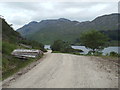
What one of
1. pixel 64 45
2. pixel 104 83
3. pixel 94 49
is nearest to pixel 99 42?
pixel 94 49

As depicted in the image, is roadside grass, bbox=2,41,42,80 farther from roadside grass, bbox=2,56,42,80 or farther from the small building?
the small building

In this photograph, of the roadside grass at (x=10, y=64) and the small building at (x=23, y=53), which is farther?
the small building at (x=23, y=53)

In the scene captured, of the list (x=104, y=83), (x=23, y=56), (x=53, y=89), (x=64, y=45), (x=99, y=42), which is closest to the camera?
(x=53, y=89)

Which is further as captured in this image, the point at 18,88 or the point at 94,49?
the point at 94,49

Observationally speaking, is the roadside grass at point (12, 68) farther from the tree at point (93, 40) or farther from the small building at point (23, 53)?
the tree at point (93, 40)

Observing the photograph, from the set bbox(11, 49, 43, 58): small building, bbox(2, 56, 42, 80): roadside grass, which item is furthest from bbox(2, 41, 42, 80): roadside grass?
bbox(11, 49, 43, 58): small building

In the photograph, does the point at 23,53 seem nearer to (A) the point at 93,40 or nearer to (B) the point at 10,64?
(B) the point at 10,64

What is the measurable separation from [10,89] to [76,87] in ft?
10.5

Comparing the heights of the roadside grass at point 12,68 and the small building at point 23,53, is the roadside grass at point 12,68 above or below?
below

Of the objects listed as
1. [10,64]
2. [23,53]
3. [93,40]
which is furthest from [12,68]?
[93,40]

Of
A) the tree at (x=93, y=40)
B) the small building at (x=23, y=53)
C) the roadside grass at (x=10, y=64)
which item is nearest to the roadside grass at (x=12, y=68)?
the roadside grass at (x=10, y=64)

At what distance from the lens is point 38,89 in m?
9.85

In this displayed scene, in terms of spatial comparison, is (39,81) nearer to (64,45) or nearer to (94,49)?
(94,49)

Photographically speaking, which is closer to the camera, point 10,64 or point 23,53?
point 10,64
